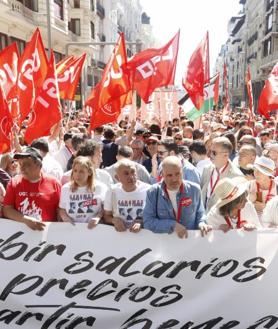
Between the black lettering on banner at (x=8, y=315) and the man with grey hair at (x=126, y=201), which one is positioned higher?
the man with grey hair at (x=126, y=201)

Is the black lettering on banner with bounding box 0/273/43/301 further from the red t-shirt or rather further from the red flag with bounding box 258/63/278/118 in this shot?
the red flag with bounding box 258/63/278/118

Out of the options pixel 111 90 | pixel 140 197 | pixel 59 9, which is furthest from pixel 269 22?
pixel 140 197

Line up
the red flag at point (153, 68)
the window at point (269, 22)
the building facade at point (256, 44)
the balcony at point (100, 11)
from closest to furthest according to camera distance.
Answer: the red flag at point (153, 68) < the balcony at point (100, 11) < the building facade at point (256, 44) < the window at point (269, 22)

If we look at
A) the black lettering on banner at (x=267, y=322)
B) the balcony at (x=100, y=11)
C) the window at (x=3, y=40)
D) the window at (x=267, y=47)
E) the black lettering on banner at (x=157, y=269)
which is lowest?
the black lettering on banner at (x=267, y=322)

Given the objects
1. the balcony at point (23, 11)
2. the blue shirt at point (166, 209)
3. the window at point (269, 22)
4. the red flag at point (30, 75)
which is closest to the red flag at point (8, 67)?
the red flag at point (30, 75)

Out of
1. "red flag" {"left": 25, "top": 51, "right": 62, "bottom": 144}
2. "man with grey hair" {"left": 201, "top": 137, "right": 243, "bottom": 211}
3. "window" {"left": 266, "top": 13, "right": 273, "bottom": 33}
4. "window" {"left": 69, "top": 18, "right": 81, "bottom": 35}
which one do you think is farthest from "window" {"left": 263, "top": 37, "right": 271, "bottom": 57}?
"man with grey hair" {"left": 201, "top": 137, "right": 243, "bottom": 211}

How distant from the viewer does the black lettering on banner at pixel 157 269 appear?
346cm

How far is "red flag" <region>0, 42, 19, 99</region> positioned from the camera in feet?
20.7

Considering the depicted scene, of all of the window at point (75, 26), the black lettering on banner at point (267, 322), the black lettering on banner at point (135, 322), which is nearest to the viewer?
the black lettering on banner at point (267, 322)

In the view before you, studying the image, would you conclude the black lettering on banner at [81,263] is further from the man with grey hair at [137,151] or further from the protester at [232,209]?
the man with grey hair at [137,151]

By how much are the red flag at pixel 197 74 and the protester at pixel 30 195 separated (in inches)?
205

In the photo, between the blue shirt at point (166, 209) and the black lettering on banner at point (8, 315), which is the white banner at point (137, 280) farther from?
the blue shirt at point (166, 209)

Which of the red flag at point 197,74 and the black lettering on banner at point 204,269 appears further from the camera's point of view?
the red flag at point 197,74

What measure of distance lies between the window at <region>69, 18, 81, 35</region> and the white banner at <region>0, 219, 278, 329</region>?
3510 centimetres
